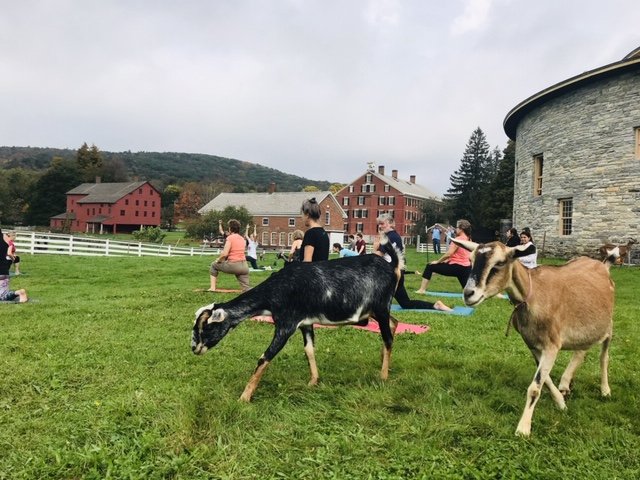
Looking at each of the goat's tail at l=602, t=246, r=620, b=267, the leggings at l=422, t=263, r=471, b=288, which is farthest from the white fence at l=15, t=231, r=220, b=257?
the goat's tail at l=602, t=246, r=620, b=267

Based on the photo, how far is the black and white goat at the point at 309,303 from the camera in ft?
15.7

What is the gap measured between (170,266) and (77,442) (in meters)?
18.8

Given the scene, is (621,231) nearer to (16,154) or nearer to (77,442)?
(77,442)

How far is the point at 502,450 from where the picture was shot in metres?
3.77

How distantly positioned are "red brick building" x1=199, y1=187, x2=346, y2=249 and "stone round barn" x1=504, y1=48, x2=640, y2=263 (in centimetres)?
4479

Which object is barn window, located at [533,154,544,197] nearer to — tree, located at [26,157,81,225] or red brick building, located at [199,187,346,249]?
red brick building, located at [199,187,346,249]

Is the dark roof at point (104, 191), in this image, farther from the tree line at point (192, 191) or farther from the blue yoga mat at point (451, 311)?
the blue yoga mat at point (451, 311)

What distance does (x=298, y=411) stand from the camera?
4496 mm

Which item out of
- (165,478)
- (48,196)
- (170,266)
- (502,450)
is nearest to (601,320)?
(502,450)

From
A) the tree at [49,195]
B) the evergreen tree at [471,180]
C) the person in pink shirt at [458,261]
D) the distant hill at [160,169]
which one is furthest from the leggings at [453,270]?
the distant hill at [160,169]

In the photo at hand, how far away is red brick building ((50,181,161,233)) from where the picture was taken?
3388 inches

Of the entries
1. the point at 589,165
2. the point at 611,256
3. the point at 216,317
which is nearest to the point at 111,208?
the point at 589,165

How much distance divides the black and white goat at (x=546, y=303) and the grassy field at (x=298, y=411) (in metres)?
0.45

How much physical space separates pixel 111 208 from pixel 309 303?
8946 centimetres
